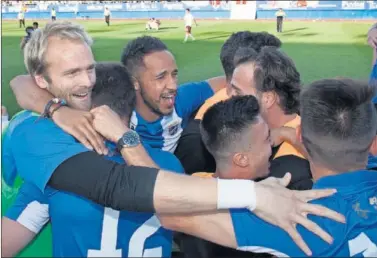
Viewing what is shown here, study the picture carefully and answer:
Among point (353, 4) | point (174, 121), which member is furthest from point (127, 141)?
point (353, 4)

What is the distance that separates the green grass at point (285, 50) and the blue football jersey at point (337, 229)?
8.17 m

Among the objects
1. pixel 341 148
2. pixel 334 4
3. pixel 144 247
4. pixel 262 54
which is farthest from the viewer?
pixel 334 4

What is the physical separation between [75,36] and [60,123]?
46 centimetres

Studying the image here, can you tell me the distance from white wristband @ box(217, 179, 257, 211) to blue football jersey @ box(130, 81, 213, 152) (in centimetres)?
190

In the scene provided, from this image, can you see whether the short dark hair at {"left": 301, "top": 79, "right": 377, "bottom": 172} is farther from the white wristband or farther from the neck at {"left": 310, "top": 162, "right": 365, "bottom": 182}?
the white wristband

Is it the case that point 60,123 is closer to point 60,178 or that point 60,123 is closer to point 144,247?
point 60,178

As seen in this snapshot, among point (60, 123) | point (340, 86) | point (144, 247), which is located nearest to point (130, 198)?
point (144, 247)

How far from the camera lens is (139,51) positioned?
12.0 ft

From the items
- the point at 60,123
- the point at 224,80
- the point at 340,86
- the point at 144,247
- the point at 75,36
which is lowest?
the point at 144,247

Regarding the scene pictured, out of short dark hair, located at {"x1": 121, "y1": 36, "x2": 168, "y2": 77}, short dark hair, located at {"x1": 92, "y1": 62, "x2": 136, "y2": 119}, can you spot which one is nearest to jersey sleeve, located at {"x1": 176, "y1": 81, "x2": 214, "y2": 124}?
short dark hair, located at {"x1": 121, "y1": 36, "x2": 168, "y2": 77}

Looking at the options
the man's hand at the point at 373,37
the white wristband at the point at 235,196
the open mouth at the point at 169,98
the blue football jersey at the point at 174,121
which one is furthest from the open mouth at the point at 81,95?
the man's hand at the point at 373,37

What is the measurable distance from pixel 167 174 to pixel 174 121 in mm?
2031

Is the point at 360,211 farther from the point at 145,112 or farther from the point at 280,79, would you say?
the point at 145,112

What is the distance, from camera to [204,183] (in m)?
1.68
